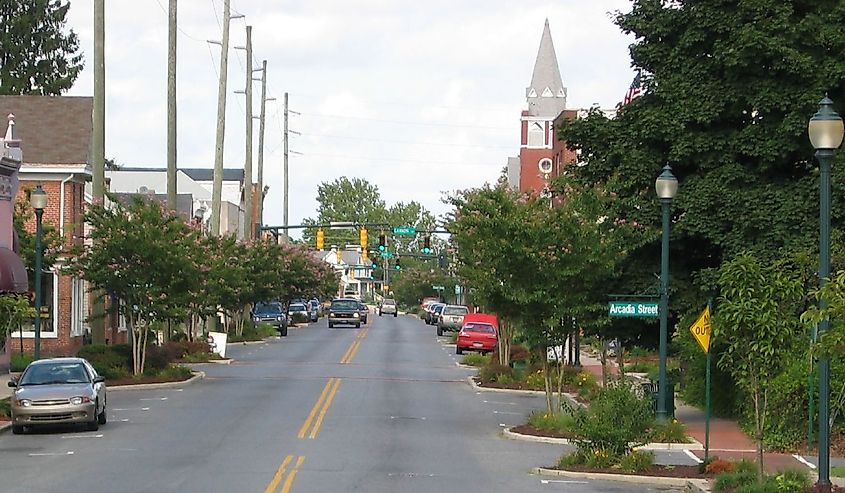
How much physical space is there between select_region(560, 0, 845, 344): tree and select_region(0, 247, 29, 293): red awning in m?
14.1

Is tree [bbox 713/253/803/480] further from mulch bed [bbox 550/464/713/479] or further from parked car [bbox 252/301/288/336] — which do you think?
parked car [bbox 252/301/288/336]

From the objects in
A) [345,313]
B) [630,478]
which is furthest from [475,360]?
[345,313]

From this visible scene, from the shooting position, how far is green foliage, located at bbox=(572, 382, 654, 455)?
21.4m

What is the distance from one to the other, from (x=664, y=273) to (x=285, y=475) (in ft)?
32.5

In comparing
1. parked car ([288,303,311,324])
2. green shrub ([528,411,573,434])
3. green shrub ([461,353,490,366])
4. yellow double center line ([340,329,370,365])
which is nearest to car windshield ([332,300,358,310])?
parked car ([288,303,311,324])

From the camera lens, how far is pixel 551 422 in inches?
1106

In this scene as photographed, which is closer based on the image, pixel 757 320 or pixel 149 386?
pixel 757 320

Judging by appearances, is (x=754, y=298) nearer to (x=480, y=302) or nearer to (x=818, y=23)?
(x=818, y=23)

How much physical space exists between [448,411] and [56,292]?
72.1 ft

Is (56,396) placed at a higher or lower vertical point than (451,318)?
higher

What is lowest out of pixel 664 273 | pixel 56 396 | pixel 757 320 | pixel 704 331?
pixel 56 396

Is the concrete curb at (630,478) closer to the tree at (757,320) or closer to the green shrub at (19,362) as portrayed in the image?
the tree at (757,320)

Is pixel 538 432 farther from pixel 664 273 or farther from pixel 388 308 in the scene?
pixel 388 308

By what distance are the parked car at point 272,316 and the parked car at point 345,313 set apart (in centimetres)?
970
